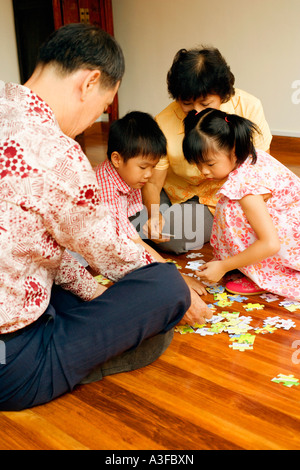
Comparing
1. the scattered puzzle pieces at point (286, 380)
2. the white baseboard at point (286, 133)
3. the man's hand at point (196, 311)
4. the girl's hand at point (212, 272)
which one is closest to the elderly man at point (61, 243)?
the man's hand at point (196, 311)

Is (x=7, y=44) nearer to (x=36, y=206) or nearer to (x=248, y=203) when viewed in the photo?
(x=248, y=203)

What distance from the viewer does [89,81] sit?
1.36m

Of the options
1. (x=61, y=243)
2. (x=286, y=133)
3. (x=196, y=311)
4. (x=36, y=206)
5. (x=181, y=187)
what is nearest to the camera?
(x=36, y=206)

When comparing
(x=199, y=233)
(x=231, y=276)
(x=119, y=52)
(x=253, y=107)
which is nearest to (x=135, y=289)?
(x=119, y=52)

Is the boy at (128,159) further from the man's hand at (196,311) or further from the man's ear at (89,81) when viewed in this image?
the man's ear at (89,81)

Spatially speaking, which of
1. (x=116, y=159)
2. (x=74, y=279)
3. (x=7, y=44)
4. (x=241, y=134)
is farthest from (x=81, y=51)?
(x=7, y=44)

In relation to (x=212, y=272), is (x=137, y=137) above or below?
above

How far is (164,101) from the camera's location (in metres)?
5.99

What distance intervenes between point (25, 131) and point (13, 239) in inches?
11.1

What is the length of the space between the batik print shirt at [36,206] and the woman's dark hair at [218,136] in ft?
2.50

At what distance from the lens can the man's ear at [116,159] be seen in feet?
7.73

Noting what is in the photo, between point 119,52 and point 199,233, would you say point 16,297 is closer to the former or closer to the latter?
point 119,52

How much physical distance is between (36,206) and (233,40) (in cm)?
449

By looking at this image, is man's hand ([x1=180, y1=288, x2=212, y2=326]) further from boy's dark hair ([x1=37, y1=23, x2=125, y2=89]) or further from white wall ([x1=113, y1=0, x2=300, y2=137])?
white wall ([x1=113, y1=0, x2=300, y2=137])
